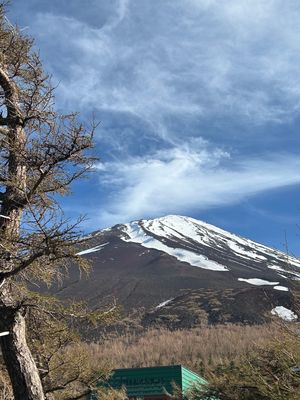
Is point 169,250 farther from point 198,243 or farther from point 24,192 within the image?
point 24,192

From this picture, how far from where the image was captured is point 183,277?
9100 cm

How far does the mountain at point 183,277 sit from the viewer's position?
6869 centimetres

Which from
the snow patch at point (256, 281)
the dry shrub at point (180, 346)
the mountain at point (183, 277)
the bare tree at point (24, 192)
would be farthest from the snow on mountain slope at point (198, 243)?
the bare tree at point (24, 192)

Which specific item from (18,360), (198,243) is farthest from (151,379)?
(198,243)

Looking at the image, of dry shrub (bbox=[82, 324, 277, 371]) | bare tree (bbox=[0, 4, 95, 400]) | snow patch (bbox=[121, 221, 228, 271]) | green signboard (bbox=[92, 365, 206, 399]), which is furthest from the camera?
snow patch (bbox=[121, 221, 228, 271])

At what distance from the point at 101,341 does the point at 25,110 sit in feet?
184

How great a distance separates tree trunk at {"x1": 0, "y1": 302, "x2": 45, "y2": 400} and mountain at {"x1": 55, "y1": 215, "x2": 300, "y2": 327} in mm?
25791

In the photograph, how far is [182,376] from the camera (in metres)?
18.3

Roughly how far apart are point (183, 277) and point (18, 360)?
86107 millimetres

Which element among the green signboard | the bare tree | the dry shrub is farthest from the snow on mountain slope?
the bare tree

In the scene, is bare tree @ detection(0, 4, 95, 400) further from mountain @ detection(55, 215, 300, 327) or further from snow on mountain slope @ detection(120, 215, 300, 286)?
snow on mountain slope @ detection(120, 215, 300, 286)

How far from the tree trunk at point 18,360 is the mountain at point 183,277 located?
2579 cm

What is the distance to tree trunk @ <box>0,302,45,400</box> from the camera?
5.68m

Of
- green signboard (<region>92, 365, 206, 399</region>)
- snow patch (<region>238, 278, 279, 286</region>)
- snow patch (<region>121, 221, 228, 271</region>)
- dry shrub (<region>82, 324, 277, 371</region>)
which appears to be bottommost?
green signboard (<region>92, 365, 206, 399</region>)
